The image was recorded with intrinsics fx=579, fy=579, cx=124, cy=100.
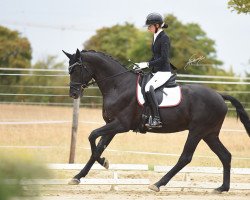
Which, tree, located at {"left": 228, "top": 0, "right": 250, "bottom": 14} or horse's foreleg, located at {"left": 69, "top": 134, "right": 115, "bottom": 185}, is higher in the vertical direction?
tree, located at {"left": 228, "top": 0, "right": 250, "bottom": 14}

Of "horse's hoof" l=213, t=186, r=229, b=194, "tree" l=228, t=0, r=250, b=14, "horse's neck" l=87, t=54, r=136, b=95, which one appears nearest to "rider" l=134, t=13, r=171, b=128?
"horse's neck" l=87, t=54, r=136, b=95

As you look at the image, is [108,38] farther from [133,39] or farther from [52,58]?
[52,58]

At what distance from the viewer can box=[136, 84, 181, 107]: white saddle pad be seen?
7766 millimetres

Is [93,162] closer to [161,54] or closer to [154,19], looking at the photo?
[161,54]

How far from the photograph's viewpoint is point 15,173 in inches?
76.1

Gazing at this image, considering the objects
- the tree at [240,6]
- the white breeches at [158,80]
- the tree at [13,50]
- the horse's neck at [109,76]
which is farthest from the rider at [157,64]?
the tree at [13,50]

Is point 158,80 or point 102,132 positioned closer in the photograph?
point 102,132

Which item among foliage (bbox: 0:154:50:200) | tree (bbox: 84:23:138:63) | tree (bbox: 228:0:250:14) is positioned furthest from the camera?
tree (bbox: 84:23:138:63)

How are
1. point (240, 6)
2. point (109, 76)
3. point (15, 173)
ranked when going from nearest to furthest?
point (15, 173)
point (109, 76)
point (240, 6)

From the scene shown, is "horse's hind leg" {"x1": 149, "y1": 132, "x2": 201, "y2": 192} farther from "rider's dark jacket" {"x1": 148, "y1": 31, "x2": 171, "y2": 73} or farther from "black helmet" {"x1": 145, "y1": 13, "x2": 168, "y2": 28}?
"black helmet" {"x1": 145, "y1": 13, "x2": 168, "y2": 28}

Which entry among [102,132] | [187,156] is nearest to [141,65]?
[102,132]

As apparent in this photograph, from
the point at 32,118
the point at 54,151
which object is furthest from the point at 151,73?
the point at 32,118

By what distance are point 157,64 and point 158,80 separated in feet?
0.77

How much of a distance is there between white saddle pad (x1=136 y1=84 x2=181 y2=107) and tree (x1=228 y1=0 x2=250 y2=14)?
19.0ft
